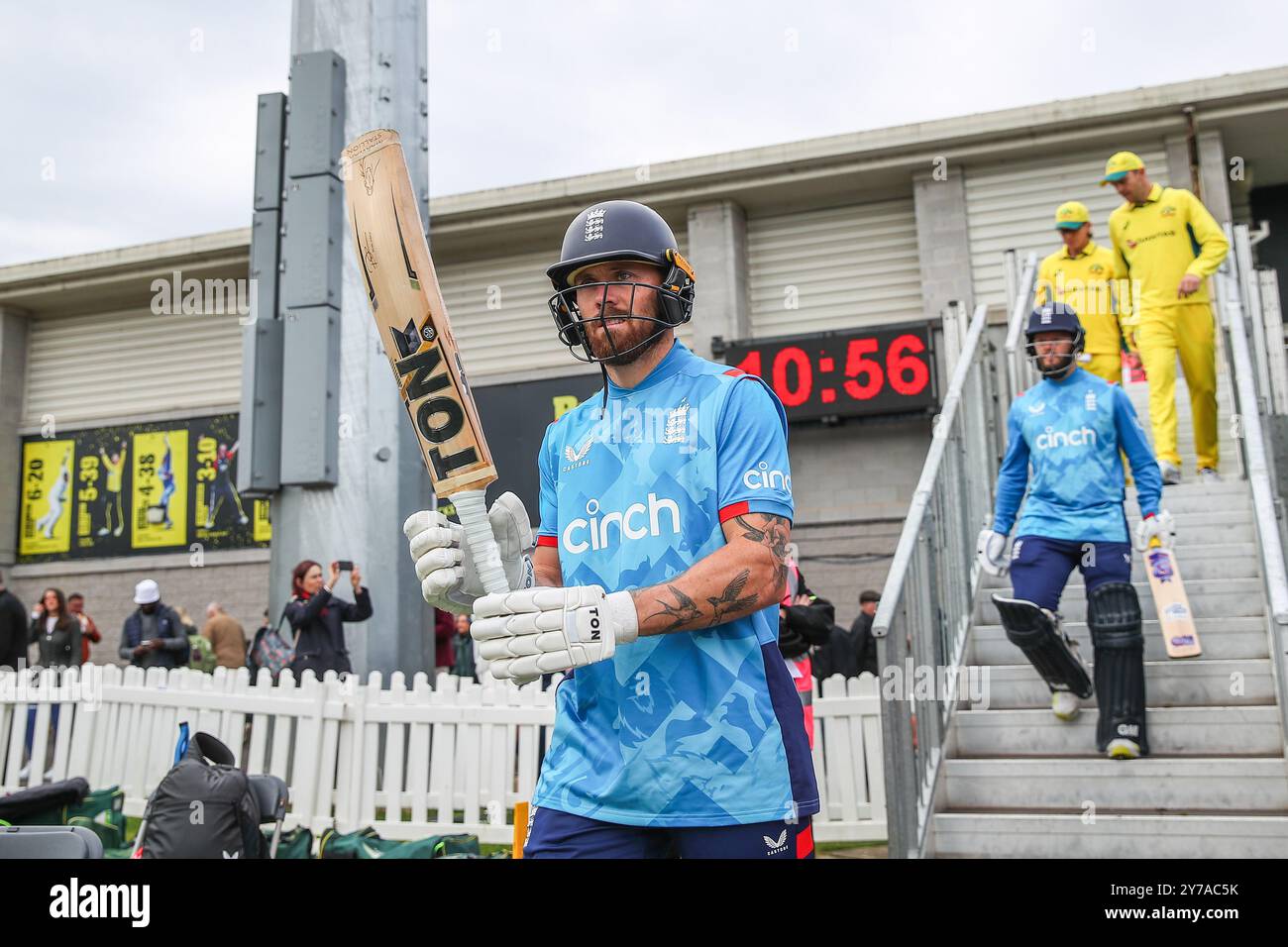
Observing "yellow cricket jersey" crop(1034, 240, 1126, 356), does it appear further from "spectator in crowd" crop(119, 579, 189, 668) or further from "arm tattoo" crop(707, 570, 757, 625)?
"spectator in crowd" crop(119, 579, 189, 668)

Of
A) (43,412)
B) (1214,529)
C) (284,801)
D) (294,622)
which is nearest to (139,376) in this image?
(43,412)

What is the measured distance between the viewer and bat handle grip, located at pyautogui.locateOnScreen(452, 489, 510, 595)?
253cm

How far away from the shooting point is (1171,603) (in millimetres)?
6445

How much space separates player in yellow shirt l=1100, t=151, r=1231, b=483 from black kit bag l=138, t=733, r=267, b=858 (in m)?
6.63

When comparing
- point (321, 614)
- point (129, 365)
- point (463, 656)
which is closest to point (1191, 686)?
point (321, 614)

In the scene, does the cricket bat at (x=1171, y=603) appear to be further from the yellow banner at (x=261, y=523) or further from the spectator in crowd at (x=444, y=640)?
the yellow banner at (x=261, y=523)

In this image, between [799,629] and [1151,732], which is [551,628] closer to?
[799,629]

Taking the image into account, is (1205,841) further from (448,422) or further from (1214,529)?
(448,422)

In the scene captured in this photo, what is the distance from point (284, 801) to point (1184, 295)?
7010 millimetres

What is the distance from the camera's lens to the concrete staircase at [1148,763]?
5527 millimetres

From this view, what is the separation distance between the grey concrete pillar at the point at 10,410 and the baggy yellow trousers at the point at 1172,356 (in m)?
20.5

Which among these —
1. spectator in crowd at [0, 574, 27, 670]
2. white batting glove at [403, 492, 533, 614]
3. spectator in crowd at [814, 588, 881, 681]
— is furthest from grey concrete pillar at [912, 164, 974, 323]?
white batting glove at [403, 492, 533, 614]

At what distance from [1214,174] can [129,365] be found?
62.3 feet
